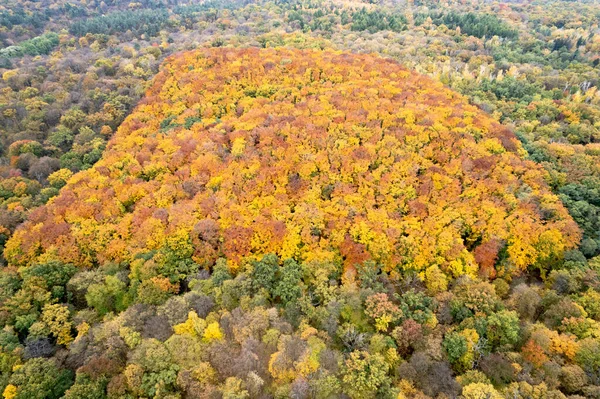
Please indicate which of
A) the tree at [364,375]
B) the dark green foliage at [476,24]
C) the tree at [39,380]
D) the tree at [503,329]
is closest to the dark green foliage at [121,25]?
the dark green foliage at [476,24]

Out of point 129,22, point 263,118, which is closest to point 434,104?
point 263,118

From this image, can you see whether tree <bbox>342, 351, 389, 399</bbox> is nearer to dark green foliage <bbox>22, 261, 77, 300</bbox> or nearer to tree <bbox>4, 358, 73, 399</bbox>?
tree <bbox>4, 358, 73, 399</bbox>

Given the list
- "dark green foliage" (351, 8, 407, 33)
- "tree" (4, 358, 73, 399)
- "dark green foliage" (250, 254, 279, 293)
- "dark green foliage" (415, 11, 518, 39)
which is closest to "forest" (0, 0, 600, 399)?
"tree" (4, 358, 73, 399)

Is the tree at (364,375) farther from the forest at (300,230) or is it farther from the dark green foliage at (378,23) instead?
the dark green foliage at (378,23)

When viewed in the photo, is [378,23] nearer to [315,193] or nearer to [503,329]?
[315,193]

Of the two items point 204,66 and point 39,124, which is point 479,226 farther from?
point 39,124
